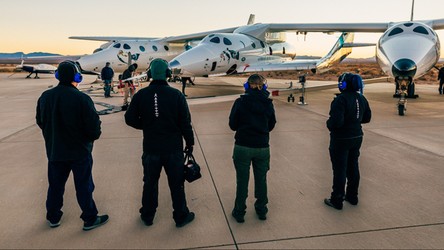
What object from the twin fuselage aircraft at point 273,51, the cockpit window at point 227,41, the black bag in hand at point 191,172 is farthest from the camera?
the cockpit window at point 227,41

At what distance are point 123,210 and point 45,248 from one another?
105 cm

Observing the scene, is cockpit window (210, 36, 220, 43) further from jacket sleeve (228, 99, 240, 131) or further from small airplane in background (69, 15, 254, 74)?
jacket sleeve (228, 99, 240, 131)

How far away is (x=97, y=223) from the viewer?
382cm

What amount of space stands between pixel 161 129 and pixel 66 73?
121 centimetres

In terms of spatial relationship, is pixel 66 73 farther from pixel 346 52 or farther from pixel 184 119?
pixel 346 52

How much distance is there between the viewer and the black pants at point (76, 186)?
3686 mm

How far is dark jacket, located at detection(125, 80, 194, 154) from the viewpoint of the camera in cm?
361

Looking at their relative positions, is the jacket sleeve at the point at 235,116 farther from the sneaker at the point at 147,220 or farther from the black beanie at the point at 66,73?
the black beanie at the point at 66,73

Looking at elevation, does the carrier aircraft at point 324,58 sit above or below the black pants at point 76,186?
above

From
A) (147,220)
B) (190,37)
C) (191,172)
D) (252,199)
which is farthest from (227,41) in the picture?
(147,220)

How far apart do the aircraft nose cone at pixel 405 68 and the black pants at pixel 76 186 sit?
30.0 ft

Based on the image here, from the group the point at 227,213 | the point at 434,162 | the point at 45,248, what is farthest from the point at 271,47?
the point at 45,248

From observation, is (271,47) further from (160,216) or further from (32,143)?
(160,216)

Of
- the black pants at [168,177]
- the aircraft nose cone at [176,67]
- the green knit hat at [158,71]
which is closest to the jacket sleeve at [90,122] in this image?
the black pants at [168,177]
